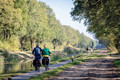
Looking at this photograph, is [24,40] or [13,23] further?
[24,40]

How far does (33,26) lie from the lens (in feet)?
178

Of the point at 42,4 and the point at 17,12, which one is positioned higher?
the point at 42,4

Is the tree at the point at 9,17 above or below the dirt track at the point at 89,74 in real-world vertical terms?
above

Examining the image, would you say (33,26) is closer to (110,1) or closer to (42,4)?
(42,4)

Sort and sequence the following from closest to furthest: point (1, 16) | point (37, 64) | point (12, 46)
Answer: point (37, 64), point (1, 16), point (12, 46)

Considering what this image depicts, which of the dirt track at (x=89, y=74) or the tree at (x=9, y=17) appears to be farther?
the tree at (x=9, y=17)

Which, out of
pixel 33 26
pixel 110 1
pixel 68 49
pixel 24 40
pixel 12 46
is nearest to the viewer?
pixel 110 1

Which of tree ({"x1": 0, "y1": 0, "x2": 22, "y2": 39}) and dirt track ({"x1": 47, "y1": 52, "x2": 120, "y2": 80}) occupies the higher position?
tree ({"x1": 0, "y1": 0, "x2": 22, "y2": 39})

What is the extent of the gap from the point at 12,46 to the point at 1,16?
11.6 metres

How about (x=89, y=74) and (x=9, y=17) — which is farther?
(x=9, y=17)

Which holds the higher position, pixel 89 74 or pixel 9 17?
pixel 9 17

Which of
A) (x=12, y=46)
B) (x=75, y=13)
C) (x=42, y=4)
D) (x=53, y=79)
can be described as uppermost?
(x=42, y=4)

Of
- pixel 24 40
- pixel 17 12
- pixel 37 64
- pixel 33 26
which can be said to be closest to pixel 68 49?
pixel 24 40

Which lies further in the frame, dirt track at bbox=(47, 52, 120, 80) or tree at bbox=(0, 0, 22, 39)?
tree at bbox=(0, 0, 22, 39)
